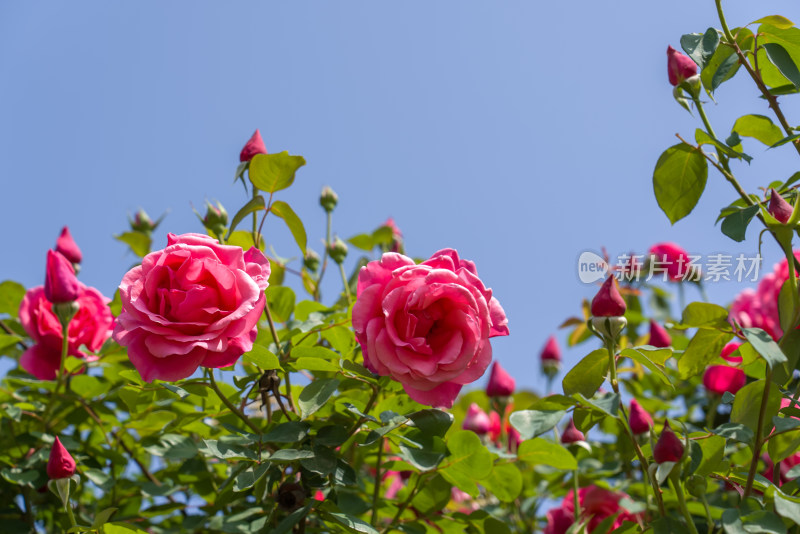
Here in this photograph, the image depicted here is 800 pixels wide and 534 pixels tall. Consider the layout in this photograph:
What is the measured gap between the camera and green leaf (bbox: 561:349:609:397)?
1146 millimetres

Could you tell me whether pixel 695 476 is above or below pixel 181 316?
below

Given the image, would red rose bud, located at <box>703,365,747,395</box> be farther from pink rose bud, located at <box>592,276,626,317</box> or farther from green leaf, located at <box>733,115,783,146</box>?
pink rose bud, located at <box>592,276,626,317</box>

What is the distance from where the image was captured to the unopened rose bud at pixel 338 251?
1997 mm

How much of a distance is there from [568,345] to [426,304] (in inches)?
63.9

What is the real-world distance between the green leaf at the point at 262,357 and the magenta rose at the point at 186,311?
3 cm

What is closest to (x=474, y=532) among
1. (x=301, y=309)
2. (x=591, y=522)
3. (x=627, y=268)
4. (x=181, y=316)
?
(x=591, y=522)

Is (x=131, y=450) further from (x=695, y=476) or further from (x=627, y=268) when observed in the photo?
(x=627, y=268)

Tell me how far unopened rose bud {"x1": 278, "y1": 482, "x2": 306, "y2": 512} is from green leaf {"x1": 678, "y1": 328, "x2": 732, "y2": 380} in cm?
69

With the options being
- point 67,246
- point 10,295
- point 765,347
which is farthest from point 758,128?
point 10,295

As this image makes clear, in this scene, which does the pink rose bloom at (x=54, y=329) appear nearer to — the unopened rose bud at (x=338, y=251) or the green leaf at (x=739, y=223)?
the unopened rose bud at (x=338, y=251)

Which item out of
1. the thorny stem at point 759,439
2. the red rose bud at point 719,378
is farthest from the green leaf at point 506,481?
the red rose bud at point 719,378

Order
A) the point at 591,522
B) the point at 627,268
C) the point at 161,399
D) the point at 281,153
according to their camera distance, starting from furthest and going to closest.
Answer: the point at 627,268 → the point at 591,522 → the point at 161,399 → the point at 281,153

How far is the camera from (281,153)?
130 cm

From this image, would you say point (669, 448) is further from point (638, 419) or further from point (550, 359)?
point (550, 359)
